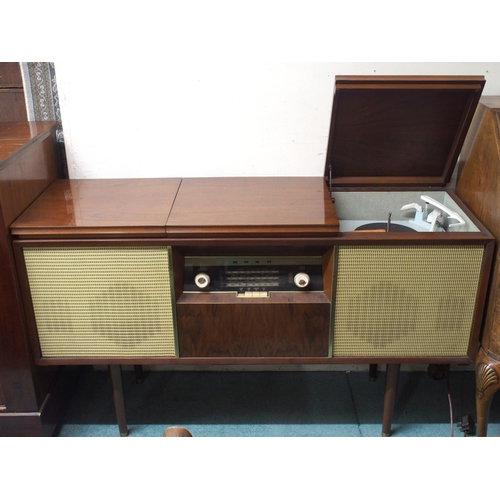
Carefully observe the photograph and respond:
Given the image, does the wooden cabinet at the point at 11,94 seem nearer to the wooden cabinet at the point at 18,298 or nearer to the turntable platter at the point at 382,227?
the wooden cabinet at the point at 18,298

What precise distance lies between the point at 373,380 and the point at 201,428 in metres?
0.65

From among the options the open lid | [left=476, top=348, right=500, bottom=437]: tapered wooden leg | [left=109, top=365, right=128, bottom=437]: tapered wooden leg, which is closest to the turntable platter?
the open lid

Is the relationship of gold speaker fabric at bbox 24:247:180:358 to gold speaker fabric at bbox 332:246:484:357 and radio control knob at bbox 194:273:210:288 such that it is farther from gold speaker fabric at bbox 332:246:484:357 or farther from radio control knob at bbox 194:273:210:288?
gold speaker fabric at bbox 332:246:484:357

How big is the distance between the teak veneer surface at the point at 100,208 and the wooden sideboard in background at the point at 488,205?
2.82 ft

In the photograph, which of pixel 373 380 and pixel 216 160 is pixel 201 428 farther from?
pixel 216 160

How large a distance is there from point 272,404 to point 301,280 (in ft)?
Result: 1.94

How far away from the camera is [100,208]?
1.51 m

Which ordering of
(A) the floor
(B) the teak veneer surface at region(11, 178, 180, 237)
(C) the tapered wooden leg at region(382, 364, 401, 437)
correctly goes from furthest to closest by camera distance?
(A) the floor → (C) the tapered wooden leg at region(382, 364, 401, 437) → (B) the teak veneer surface at region(11, 178, 180, 237)

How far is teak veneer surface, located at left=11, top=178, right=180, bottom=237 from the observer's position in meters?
1.39

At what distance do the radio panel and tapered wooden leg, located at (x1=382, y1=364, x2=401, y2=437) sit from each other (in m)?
0.35

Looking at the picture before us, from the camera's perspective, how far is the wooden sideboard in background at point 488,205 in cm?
141

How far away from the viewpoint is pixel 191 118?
1718mm

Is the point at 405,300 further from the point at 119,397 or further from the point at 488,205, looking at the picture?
the point at 119,397

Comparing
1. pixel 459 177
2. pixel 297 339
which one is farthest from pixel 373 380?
pixel 459 177
